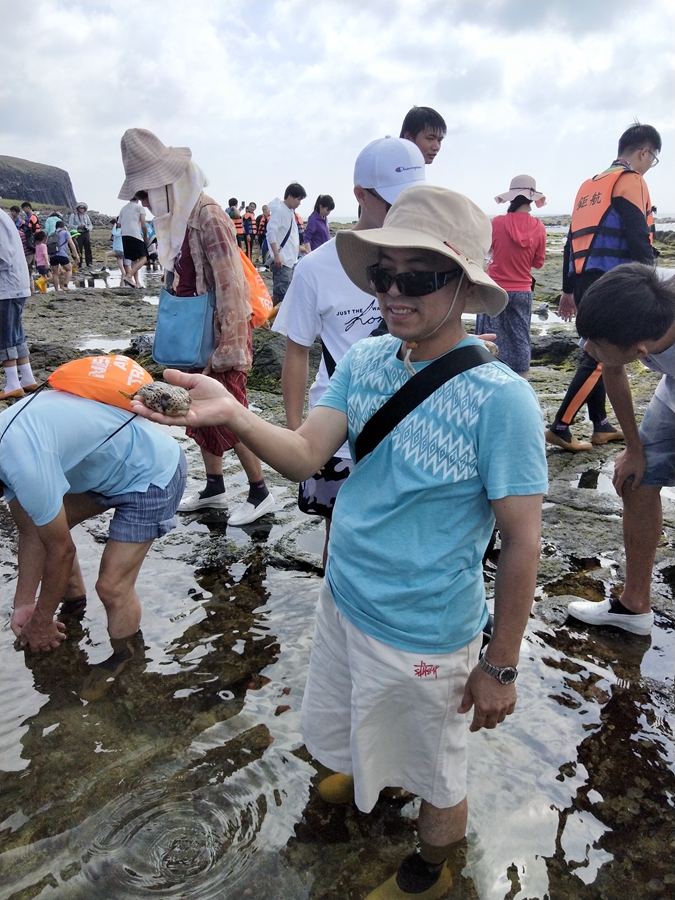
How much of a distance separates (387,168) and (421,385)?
1395 millimetres

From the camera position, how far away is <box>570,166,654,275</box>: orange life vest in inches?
187

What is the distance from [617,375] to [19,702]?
2922mm

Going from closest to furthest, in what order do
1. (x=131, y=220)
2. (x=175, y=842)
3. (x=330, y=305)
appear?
1. (x=175, y=842)
2. (x=330, y=305)
3. (x=131, y=220)

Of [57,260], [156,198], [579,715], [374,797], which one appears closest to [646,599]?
[579,715]

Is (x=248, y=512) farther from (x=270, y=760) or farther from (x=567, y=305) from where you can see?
(x=567, y=305)

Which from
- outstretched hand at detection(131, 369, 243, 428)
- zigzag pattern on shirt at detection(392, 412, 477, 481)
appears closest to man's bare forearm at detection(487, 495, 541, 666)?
zigzag pattern on shirt at detection(392, 412, 477, 481)

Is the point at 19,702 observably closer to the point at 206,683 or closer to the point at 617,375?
the point at 206,683

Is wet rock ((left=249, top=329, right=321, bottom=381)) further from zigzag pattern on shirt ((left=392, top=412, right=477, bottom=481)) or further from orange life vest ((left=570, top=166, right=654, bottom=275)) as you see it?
zigzag pattern on shirt ((left=392, top=412, right=477, bottom=481))

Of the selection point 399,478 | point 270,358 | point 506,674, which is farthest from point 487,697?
point 270,358

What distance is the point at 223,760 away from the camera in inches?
100

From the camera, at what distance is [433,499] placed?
1.67 metres

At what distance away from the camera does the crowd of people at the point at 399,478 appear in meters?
1.65

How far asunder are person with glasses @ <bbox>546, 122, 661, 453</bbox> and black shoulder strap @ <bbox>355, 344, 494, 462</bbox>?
11.2ft

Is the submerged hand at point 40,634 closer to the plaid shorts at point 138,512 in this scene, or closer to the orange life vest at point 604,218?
the plaid shorts at point 138,512
